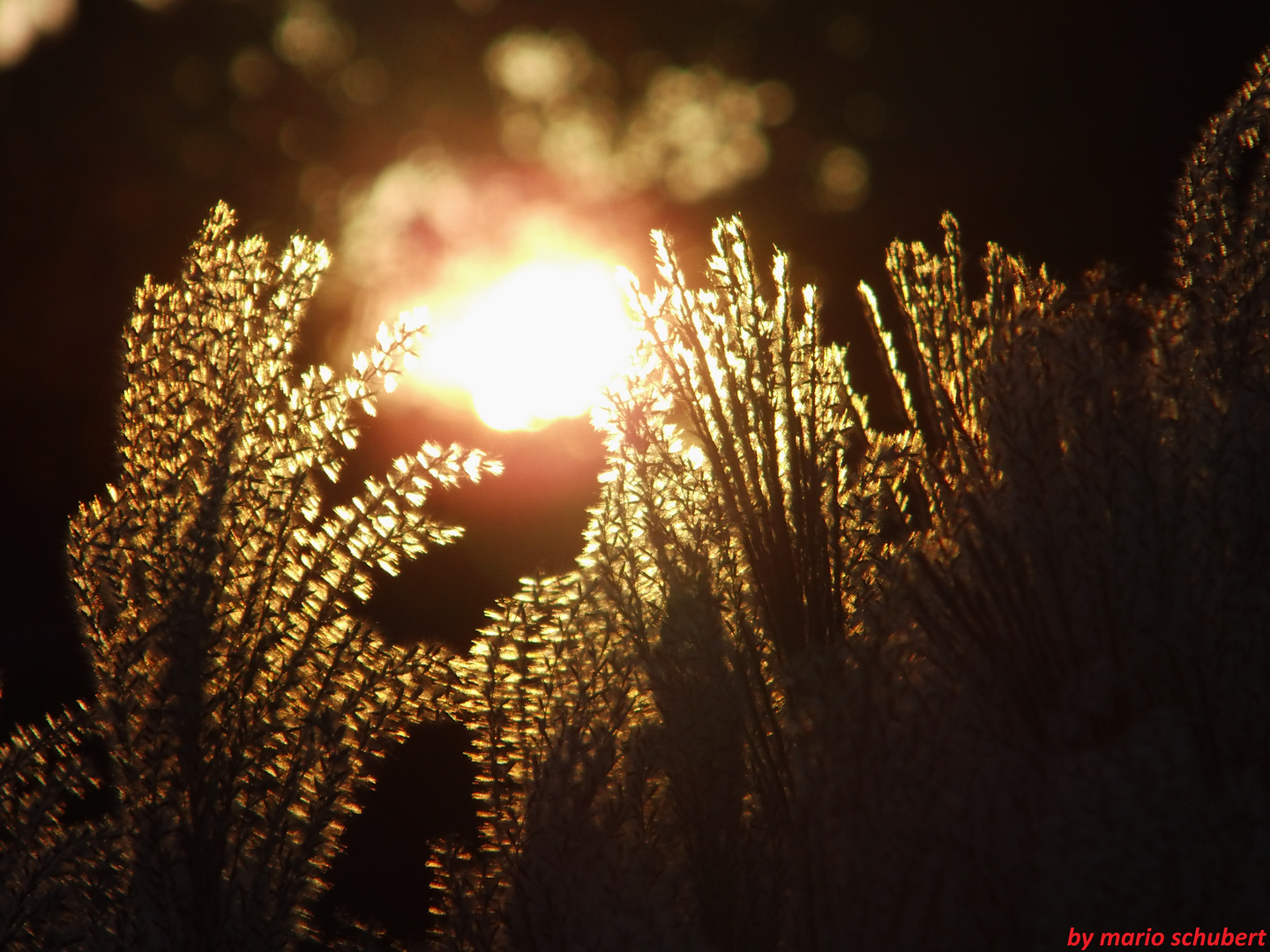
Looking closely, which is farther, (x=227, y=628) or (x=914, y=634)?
(x=227, y=628)

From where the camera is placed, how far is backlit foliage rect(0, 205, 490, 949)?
2258 mm

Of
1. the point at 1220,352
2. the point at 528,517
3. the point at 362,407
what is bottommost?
the point at 1220,352

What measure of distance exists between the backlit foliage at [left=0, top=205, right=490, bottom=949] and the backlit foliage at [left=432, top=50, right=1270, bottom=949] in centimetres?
37

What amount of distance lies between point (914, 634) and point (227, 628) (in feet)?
5.20

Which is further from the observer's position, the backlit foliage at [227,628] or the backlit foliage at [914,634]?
the backlit foliage at [227,628]

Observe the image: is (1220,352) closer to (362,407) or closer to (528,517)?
(362,407)

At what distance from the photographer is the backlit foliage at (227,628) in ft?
7.41

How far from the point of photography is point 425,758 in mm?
4707

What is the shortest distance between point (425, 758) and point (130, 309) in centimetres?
269

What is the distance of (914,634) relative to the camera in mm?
2152

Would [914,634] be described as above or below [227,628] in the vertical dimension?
below

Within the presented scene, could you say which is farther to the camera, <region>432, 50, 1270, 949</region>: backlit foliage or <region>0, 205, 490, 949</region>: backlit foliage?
<region>0, 205, 490, 949</region>: backlit foliage

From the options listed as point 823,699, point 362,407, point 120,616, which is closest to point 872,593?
point 823,699

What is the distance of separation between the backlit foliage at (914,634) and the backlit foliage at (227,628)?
0.37 meters
